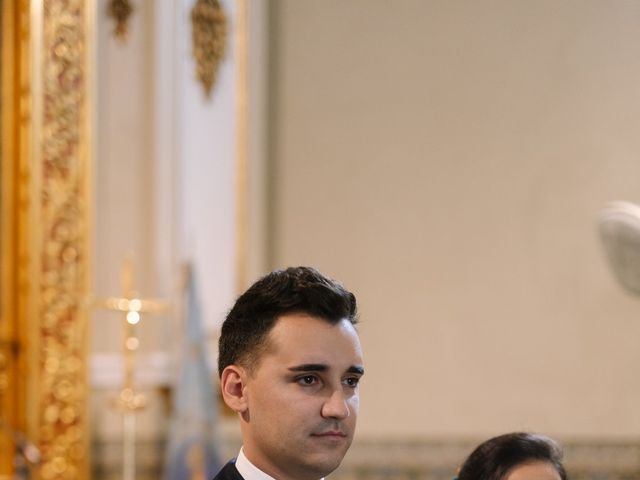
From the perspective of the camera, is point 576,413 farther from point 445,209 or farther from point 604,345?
point 445,209

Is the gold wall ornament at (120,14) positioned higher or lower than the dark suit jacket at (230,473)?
higher

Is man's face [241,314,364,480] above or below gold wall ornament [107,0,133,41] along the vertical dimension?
below

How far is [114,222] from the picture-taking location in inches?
305

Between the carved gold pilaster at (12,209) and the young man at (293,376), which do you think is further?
the carved gold pilaster at (12,209)

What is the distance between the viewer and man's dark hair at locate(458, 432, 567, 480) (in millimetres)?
2709

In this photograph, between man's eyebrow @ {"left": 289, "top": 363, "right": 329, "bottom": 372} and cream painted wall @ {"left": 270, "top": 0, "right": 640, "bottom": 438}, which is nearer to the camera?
man's eyebrow @ {"left": 289, "top": 363, "right": 329, "bottom": 372}

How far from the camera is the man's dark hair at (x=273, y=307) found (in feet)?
7.34

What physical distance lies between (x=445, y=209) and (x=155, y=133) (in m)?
1.79

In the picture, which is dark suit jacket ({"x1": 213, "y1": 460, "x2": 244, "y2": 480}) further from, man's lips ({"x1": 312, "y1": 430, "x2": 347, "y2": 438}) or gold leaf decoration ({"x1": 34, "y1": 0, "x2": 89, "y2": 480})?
gold leaf decoration ({"x1": 34, "y1": 0, "x2": 89, "y2": 480})

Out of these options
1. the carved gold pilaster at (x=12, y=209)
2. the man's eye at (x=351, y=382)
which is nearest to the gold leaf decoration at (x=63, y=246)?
the carved gold pilaster at (x=12, y=209)

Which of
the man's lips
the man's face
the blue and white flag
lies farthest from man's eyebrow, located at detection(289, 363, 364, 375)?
the blue and white flag

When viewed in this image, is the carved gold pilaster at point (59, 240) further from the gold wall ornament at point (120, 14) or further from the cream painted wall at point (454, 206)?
the cream painted wall at point (454, 206)

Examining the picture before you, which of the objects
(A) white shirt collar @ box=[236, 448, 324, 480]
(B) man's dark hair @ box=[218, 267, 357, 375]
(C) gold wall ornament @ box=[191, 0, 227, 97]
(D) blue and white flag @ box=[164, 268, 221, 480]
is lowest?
(D) blue and white flag @ box=[164, 268, 221, 480]

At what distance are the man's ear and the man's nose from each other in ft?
0.47
